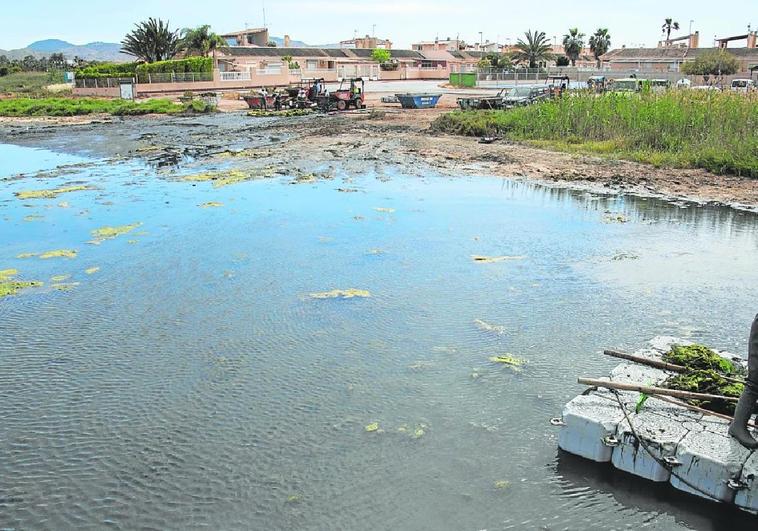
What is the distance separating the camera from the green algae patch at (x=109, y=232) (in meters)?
10.8

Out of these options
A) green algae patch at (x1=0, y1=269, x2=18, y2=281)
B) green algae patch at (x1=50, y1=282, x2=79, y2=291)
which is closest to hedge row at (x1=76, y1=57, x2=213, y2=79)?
green algae patch at (x1=0, y1=269, x2=18, y2=281)

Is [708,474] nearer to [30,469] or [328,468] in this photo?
[328,468]

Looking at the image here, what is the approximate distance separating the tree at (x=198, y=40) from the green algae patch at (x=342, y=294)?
6009 cm

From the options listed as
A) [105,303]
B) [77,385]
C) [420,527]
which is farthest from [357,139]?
[420,527]

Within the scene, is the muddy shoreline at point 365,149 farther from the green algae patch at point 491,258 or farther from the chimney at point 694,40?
the chimney at point 694,40

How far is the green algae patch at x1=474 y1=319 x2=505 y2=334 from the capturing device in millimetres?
6949

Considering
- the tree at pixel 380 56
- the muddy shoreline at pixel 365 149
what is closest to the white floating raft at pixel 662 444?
the muddy shoreline at pixel 365 149

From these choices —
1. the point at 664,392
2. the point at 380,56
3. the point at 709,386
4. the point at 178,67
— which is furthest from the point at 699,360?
the point at 380,56

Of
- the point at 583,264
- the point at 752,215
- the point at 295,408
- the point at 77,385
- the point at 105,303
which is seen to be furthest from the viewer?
the point at 752,215

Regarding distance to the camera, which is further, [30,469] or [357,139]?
[357,139]

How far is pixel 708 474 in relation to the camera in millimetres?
4051

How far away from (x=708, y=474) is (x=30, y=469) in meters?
4.41

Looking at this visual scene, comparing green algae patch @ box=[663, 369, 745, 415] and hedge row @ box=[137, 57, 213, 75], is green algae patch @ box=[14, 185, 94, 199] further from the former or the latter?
hedge row @ box=[137, 57, 213, 75]

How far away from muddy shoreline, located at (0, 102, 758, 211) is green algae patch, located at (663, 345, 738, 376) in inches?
345
